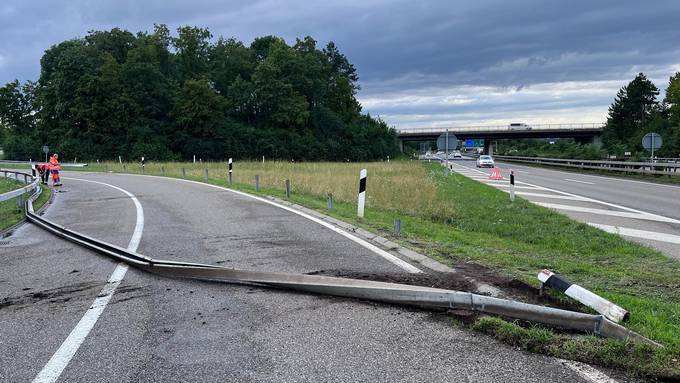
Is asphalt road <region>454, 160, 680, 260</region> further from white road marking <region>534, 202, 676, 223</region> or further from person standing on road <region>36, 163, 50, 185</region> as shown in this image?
person standing on road <region>36, 163, 50, 185</region>

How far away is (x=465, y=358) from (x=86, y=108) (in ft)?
244

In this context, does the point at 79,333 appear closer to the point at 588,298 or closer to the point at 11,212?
the point at 588,298

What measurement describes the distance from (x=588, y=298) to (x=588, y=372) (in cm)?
113

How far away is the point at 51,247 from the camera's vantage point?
8.92 meters

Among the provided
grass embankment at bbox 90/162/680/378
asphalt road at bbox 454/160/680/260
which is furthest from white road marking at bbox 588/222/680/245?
grass embankment at bbox 90/162/680/378

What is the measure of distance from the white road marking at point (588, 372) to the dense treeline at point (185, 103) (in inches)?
2803

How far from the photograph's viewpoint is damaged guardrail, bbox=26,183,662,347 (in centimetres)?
429

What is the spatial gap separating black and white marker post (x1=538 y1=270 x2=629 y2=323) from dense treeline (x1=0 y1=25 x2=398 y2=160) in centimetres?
7006

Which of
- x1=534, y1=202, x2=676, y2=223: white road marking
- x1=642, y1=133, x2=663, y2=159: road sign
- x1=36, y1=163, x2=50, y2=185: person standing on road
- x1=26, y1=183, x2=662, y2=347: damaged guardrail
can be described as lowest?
x1=534, y1=202, x2=676, y2=223: white road marking

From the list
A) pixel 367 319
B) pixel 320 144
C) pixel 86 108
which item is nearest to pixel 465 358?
pixel 367 319

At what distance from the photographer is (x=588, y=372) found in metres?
3.59

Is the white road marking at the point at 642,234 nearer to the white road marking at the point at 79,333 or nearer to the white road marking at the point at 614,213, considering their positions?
the white road marking at the point at 614,213

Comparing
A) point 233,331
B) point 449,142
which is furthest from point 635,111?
point 233,331

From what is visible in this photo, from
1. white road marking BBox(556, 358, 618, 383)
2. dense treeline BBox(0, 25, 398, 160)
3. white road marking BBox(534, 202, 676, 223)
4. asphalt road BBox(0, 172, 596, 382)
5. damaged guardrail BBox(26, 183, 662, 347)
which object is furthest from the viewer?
dense treeline BBox(0, 25, 398, 160)
